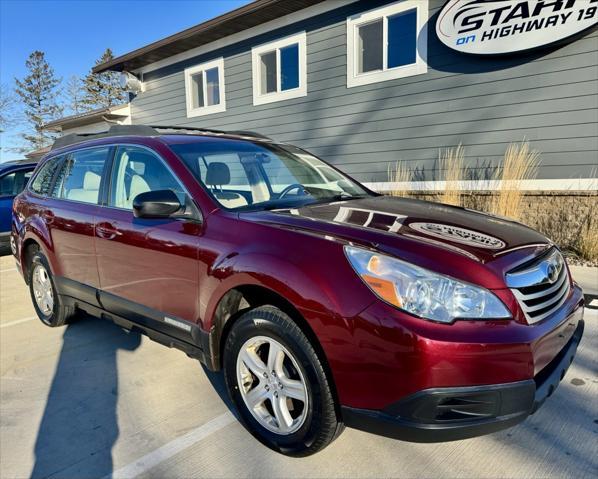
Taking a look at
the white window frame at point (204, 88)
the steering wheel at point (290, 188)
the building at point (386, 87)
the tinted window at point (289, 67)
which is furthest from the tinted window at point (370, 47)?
the steering wheel at point (290, 188)

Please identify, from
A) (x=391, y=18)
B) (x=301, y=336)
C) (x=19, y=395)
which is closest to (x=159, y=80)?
(x=391, y=18)

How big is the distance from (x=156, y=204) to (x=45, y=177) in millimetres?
2475

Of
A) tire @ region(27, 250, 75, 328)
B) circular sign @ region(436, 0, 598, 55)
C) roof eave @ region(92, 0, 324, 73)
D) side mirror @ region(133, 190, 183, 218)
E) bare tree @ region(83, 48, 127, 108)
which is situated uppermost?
bare tree @ region(83, 48, 127, 108)

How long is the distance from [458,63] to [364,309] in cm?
673

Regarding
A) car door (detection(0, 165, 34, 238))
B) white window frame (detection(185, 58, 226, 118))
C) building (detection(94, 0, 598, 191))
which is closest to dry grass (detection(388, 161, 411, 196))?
building (detection(94, 0, 598, 191))

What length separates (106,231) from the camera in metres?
3.23

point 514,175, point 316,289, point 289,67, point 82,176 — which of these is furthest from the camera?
point 289,67

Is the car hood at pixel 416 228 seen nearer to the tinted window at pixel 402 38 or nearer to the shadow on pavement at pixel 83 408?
the shadow on pavement at pixel 83 408

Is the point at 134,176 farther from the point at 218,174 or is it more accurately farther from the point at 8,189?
the point at 8,189

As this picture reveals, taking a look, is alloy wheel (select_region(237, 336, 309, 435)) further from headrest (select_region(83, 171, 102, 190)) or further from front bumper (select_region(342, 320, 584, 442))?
headrest (select_region(83, 171, 102, 190))

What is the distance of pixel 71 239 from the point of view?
3643mm

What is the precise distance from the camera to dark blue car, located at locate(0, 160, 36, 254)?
7.43 meters

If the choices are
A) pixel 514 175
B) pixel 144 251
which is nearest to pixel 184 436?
pixel 144 251

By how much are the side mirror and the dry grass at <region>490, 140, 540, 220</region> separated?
512 cm
